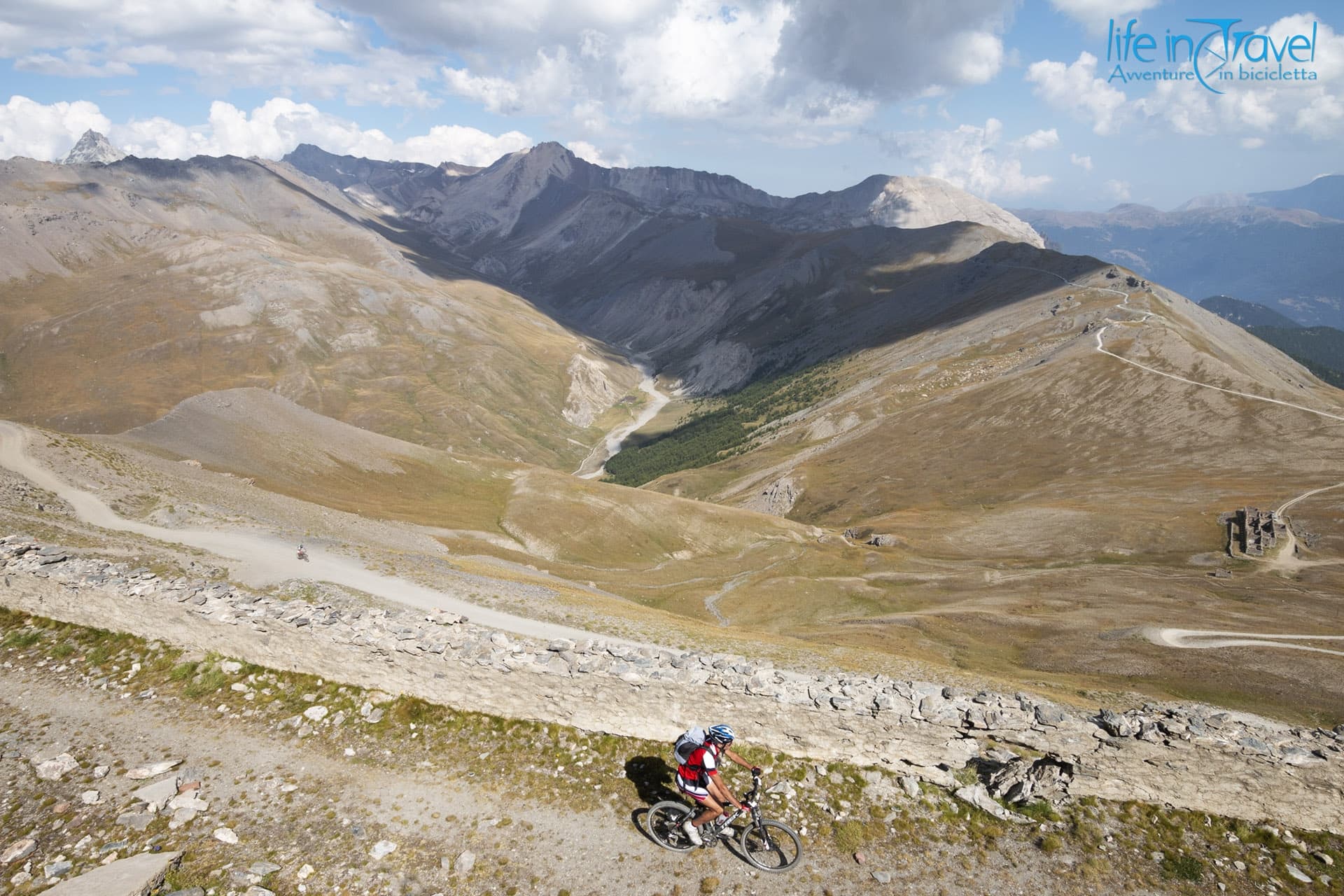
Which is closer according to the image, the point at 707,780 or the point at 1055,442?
the point at 707,780

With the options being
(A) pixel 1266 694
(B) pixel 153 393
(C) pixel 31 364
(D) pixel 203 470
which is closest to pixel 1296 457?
(A) pixel 1266 694

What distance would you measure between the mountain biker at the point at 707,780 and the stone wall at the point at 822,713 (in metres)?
3.69

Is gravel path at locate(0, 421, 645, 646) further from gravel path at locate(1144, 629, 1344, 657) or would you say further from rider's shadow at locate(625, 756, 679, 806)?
gravel path at locate(1144, 629, 1344, 657)

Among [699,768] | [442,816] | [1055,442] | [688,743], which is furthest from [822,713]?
[1055,442]

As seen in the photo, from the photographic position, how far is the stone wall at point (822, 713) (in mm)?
18172

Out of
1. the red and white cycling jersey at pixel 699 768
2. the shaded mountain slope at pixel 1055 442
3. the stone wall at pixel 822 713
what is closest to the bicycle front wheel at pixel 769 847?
the red and white cycling jersey at pixel 699 768

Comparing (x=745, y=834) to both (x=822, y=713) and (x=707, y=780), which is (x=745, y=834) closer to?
(x=707, y=780)

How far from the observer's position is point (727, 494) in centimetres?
13912

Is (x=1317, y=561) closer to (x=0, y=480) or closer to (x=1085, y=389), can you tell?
(x=1085, y=389)

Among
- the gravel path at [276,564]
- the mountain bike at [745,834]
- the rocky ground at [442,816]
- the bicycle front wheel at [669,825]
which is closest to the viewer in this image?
the rocky ground at [442,816]

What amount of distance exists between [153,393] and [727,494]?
161m

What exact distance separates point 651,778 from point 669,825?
2.16m

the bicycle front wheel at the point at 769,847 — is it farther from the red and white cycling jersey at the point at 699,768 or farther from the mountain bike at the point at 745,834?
the red and white cycling jersey at the point at 699,768

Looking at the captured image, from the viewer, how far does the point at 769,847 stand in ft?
50.8
